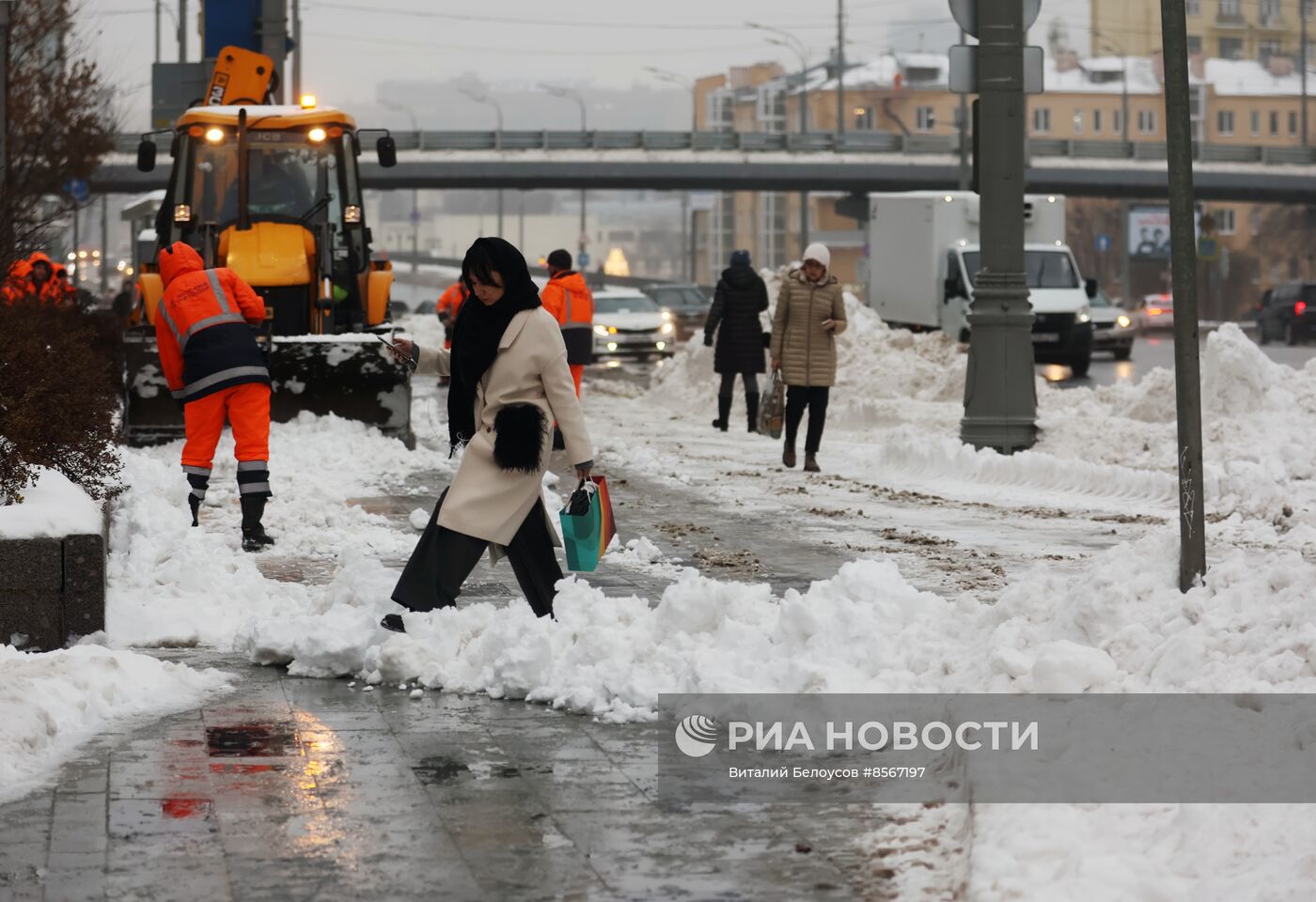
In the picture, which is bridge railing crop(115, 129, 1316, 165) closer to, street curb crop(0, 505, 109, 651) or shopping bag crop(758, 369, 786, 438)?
shopping bag crop(758, 369, 786, 438)

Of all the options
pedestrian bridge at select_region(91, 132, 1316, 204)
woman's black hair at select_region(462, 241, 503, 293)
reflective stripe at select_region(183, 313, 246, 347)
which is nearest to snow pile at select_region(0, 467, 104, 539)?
woman's black hair at select_region(462, 241, 503, 293)

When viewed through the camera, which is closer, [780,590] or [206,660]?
[206,660]

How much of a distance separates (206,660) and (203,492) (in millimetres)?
3785

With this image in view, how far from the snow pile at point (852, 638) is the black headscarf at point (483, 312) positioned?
32.2 inches

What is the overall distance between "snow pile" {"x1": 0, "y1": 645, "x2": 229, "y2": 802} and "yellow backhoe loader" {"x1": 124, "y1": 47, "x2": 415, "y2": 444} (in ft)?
31.2

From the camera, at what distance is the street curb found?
291 inches

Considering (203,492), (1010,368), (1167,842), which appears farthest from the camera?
(1010,368)

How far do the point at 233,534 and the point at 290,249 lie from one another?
269 inches

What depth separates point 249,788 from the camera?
18.7ft

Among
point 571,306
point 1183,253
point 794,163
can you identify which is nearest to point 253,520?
point 1183,253

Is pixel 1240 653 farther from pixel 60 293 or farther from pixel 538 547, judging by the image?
pixel 60 293

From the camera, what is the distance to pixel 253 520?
11.0m

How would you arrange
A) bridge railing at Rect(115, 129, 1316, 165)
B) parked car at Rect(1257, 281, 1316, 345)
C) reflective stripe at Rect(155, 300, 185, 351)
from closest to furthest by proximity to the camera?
1. reflective stripe at Rect(155, 300, 185, 351)
2. parked car at Rect(1257, 281, 1316, 345)
3. bridge railing at Rect(115, 129, 1316, 165)

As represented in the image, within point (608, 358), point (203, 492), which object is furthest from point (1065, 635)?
point (608, 358)
